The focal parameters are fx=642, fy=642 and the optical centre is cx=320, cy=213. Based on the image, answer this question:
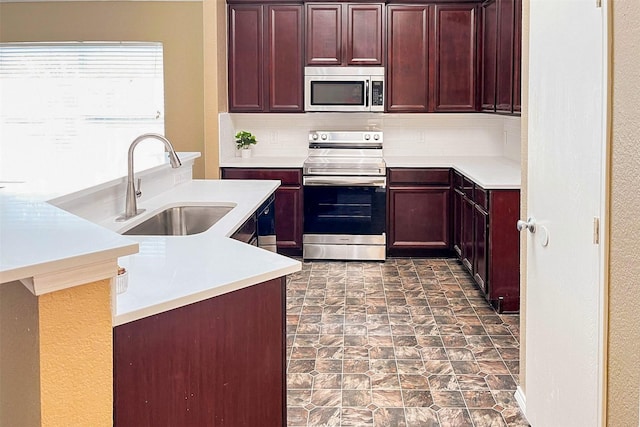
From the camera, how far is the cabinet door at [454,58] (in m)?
5.78

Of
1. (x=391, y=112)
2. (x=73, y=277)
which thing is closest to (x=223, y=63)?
(x=391, y=112)

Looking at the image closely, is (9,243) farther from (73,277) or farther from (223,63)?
(223,63)

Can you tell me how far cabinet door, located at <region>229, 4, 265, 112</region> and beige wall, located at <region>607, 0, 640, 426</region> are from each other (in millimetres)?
4443

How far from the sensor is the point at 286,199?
18.7ft

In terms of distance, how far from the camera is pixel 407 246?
18.9 feet

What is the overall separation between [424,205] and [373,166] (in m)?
0.58

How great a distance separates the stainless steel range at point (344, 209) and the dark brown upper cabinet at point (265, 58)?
27.9 inches

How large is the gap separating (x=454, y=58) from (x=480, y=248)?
2.14m

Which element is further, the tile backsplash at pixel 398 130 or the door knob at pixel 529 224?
the tile backsplash at pixel 398 130

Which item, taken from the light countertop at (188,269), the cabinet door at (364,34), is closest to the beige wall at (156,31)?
the cabinet door at (364,34)

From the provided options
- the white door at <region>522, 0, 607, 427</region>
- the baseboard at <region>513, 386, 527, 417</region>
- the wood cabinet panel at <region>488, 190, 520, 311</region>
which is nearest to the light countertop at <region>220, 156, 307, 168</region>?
the wood cabinet panel at <region>488, 190, 520, 311</region>

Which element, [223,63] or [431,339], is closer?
[431,339]

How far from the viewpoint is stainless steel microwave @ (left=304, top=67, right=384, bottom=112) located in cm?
581

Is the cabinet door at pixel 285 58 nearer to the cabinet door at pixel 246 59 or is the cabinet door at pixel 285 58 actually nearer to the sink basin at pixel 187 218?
the cabinet door at pixel 246 59
